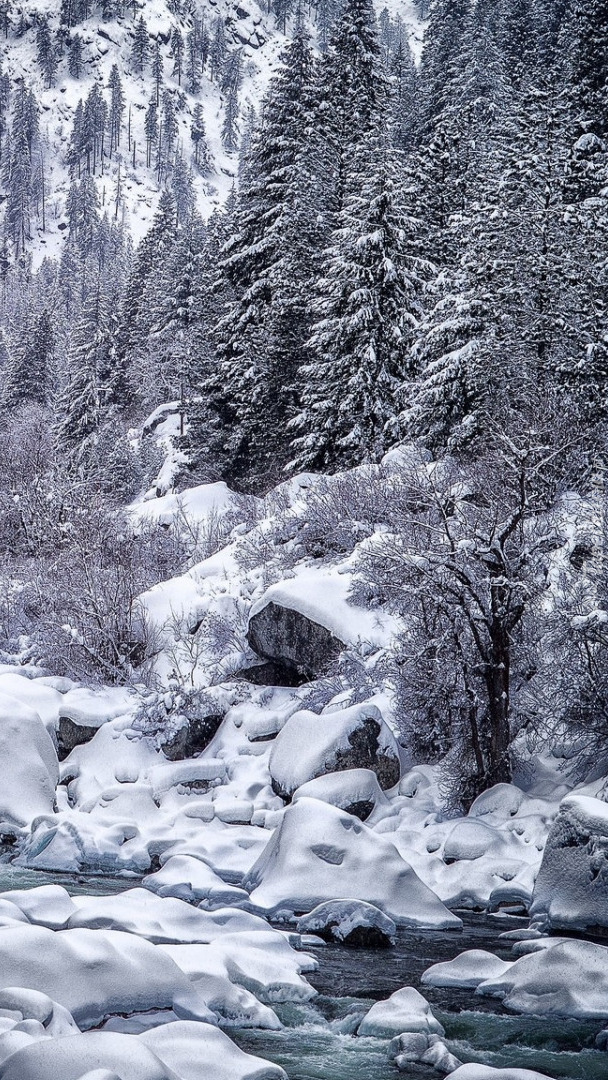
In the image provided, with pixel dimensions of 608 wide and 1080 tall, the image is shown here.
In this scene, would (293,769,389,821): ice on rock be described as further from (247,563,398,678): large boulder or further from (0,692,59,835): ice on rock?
(0,692,59,835): ice on rock

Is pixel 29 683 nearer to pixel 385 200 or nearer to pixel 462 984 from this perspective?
pixel 462 984

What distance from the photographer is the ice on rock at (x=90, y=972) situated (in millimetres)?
5262

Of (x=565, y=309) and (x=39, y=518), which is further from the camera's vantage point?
(x=39, y=518)

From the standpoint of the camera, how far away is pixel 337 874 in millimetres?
8516

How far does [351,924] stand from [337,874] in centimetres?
78

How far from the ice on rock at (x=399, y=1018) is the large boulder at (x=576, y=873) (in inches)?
91.2

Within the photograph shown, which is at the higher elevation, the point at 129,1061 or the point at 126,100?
the point at 126,100

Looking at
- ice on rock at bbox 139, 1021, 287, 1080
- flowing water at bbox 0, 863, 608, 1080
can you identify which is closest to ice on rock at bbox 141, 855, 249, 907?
flowing water at bbox 0, 863, 608, 1080

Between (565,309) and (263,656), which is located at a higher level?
(565,309)

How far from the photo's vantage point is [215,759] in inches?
526

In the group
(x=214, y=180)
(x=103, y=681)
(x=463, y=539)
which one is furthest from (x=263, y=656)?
(x=214, y=180)

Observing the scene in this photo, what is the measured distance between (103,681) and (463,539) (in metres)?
7.86

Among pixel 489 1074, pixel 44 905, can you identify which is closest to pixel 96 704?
pixel 44 905

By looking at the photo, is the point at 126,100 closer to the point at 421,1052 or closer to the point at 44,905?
the point at 44,905
